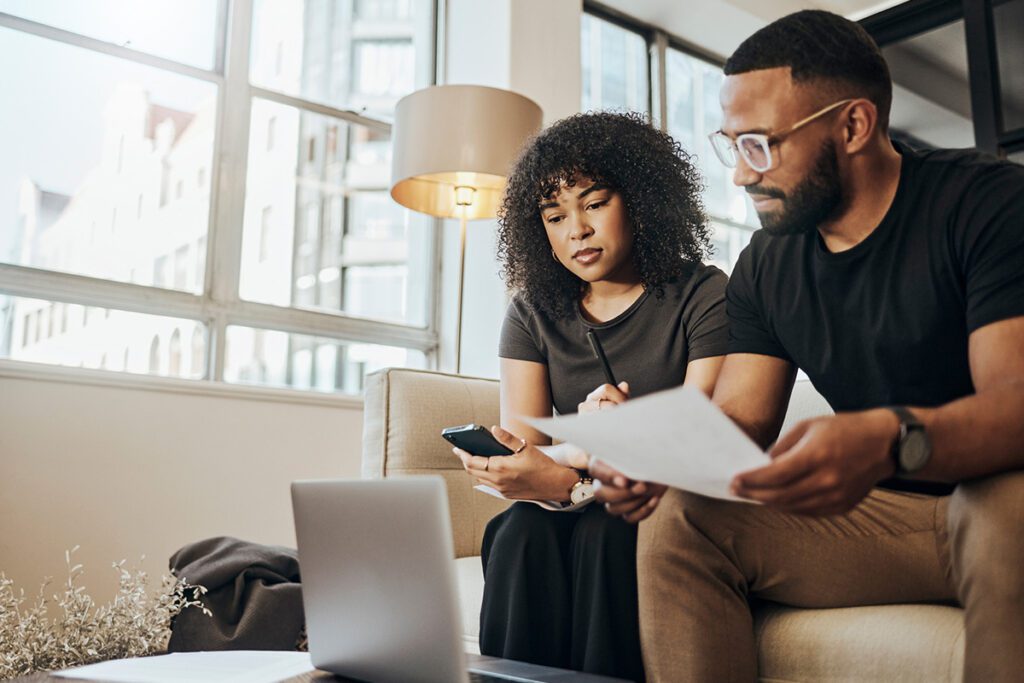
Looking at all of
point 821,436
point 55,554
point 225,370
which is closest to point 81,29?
point 225,370

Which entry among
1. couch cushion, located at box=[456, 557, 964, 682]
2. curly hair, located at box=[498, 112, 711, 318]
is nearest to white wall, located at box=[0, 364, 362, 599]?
curly hair, located at box=[498, 112, 711, 318]

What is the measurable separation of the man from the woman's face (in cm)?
37

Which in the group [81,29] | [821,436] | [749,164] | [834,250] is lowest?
[821,436]

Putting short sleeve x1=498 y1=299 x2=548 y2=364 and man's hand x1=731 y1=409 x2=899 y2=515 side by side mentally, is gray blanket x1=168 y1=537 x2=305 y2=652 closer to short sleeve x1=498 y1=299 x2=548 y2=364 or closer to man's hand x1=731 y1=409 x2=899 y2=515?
short sleeve x1=498 y1=299 x2=548 y2=364

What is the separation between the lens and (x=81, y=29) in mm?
2791

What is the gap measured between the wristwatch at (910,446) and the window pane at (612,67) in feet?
10.5

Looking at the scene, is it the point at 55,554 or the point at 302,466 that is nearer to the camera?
the point at 55,554

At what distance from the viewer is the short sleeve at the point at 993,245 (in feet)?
Result: 3.28

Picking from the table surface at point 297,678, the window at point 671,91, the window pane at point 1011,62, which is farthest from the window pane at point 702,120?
the table surface at point 297,678

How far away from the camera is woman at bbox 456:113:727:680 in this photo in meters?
1.29

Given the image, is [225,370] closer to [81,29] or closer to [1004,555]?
[81,29]

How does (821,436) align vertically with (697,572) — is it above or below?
above

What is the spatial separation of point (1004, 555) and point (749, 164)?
0.57 meters

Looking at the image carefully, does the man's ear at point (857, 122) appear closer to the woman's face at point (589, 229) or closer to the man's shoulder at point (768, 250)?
the man's shoulder at point (768, 250)
